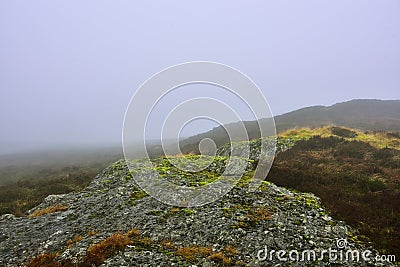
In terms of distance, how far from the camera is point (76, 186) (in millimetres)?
27031

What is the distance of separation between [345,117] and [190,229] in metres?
67.7

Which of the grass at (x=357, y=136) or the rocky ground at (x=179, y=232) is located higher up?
→ the grass at (x=357, y=136)

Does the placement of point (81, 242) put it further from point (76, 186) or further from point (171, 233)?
point (76, 186)

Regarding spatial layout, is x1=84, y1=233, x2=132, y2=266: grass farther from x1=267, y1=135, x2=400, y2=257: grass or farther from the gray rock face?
x1=267, y1=135, x2=400, y2=257: grass

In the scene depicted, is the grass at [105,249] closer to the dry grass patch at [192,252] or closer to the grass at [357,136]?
the dry grass patch at [192,252]

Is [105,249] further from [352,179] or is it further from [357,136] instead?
[357,136]

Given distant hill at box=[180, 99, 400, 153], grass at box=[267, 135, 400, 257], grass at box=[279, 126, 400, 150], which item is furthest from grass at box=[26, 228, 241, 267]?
distant hill at box=[180, 99, 400, 153]

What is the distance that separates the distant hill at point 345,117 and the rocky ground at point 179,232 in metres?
38.8

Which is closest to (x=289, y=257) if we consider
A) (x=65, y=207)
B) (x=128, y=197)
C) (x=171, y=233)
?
(x=171, y=233)

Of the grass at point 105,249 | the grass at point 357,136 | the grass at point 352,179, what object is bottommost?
the grass at point 105,249

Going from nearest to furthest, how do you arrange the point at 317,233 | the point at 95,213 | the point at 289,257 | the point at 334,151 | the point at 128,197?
1. the point at 289,257
2. the point at 317,233
3. the point at 95,213
4. the point at 128,197
5. the point at 334,151

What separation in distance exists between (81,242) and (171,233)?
4.12m

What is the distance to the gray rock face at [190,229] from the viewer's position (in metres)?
9.94

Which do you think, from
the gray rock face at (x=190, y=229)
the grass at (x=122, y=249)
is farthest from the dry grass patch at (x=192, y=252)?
the gray rock face at (x=190, y=229)
